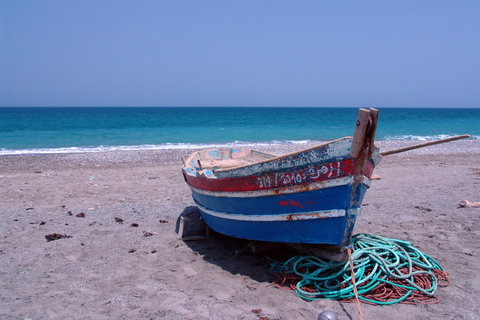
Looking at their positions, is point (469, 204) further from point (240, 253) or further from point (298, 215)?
point (240, 253)

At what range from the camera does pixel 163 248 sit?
526 centimetres

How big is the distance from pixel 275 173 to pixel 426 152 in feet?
51.7

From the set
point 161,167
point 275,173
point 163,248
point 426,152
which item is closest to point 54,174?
point 161,167

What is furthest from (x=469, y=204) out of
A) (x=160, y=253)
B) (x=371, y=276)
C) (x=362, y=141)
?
(x=160, y=253)

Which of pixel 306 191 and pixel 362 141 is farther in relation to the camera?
pixel 306 191

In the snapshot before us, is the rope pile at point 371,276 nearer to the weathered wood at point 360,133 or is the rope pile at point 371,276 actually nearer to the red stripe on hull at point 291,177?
the red stripe on hull at point 291,177

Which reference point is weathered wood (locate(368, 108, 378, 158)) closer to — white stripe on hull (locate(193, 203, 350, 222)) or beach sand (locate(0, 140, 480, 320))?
white stripe on hull (locate(193, 203, 350, 222))

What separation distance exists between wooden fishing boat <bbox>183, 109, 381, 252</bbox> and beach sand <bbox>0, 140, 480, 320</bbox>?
74cm

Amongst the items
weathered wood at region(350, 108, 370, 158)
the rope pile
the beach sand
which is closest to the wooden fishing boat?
weathered wood at region(350, 108, 370, 158)

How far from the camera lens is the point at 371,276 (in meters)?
3.87

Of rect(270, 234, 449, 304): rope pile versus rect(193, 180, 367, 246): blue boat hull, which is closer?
rect(193, 180, 367, 246): blue boat hull

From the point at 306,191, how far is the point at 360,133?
0.91m

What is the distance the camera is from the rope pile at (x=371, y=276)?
12.2 feet

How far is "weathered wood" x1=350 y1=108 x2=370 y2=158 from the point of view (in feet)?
10.3
